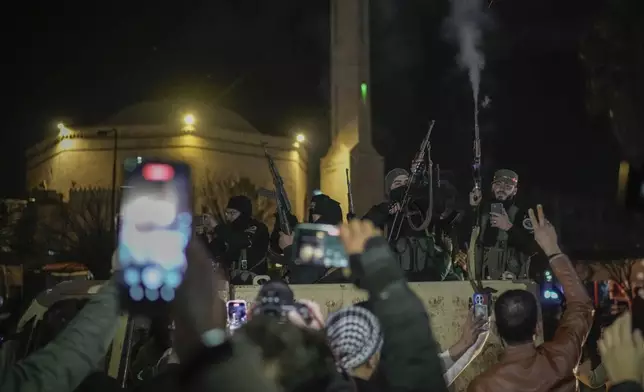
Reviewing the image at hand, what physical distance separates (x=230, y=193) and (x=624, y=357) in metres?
38.5

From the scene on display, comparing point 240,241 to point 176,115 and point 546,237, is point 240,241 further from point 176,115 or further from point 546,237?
point 176,115

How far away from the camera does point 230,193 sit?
133 feet

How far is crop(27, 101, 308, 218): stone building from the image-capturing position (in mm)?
41319

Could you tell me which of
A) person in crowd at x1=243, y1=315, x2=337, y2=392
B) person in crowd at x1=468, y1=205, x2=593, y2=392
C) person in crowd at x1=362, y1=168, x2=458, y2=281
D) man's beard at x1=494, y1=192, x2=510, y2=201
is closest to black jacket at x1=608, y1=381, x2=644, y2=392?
person in crowd at x1=243, y1=315, x2=337, y2=392

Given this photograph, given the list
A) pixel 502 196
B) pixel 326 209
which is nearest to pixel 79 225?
pixel 326 209

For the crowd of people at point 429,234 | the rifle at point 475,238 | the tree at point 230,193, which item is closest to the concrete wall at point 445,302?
the rifle at point 475,238

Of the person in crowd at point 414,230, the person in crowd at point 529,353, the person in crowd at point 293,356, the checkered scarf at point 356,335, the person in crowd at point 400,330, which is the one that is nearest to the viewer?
the person in crowd at point 293,356

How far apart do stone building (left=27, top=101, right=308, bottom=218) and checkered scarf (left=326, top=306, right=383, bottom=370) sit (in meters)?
37.9

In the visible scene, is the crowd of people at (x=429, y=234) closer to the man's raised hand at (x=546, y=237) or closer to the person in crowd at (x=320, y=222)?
the person in crowd at (x=320, y=222)

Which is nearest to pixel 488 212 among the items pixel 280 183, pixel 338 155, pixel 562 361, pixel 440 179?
pixel 440 179

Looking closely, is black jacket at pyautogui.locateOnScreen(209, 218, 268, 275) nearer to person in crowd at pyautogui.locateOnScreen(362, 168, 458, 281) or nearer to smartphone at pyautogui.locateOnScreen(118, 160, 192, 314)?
person in crowd at pyautogui.locateOnScreen(362, 168, 458, 281)

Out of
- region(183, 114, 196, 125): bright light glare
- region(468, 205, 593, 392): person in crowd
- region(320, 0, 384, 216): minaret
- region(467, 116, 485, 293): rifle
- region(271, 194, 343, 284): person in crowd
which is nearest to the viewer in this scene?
region(468, 205, 593, 392): person in crowd

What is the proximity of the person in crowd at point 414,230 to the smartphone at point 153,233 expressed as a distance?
4.30 m

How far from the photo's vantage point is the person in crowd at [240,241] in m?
7.48
